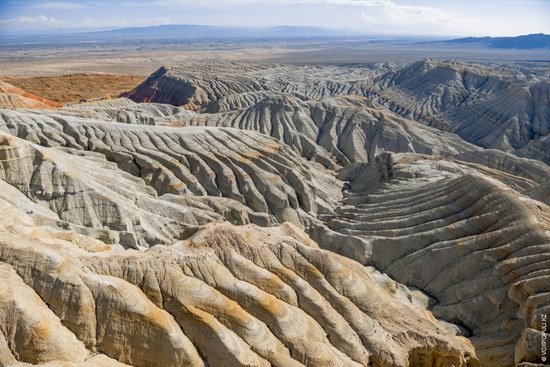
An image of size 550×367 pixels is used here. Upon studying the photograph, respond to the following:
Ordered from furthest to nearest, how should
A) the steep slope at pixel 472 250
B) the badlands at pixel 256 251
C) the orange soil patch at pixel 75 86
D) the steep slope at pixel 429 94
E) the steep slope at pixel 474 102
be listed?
the orange soil patch at pixel 75 86 → the steep slope at pixel 429 94 → the steep slope at pixel 474 102 → the steep slope at pixel 472 250 → the badlands at pixel 256 251

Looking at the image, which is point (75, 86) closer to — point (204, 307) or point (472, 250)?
point (472, 250)

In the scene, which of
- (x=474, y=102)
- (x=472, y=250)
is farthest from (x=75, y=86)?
(x=472, y=250)

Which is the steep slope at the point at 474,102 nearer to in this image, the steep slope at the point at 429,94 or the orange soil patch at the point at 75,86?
the steep slope at the point at 429,94

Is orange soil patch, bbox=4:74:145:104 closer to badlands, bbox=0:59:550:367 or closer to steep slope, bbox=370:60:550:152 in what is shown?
badlands, bbox=0:59:550:367

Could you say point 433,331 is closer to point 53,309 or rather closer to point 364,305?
point 364,305

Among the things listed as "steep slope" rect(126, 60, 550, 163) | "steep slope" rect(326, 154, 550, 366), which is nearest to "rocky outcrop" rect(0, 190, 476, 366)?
"steep slope" rect(326, 154, 550, 366)

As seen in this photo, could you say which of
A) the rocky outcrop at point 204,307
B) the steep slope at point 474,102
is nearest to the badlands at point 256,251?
the rocky outcrop at point 204,307
